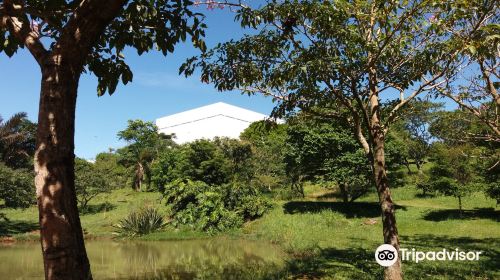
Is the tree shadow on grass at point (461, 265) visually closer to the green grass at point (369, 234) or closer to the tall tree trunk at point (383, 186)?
the green grass at point (369, 234)

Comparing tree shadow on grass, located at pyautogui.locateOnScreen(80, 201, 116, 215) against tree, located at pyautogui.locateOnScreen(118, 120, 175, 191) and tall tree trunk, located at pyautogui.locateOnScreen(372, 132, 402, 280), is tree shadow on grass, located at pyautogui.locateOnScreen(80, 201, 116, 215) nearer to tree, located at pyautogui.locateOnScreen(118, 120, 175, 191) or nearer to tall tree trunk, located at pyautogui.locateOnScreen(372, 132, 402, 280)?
tree, located at pyautogui.locateOnScreen(118, 120, 175, 191)

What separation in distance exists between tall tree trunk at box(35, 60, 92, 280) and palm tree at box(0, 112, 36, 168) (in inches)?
1465

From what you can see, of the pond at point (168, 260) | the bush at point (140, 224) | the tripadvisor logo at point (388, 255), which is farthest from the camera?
the bush at point (140, 224)

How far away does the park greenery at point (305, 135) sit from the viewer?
2971mm

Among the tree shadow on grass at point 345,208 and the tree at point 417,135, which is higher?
the tree at point 417,135

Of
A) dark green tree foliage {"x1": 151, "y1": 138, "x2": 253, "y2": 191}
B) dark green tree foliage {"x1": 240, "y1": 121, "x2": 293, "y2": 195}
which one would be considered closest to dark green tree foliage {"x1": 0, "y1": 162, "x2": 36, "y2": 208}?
dark green tree foliage {"x1": 151, "y1": 138, "x2": 253, "y2": 191}

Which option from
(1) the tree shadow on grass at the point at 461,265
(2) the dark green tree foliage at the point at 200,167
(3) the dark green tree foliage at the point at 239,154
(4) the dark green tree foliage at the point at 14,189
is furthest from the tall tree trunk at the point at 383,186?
(3) the dark green tree foliage at the point at 239,154

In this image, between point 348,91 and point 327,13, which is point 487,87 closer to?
point 348,91

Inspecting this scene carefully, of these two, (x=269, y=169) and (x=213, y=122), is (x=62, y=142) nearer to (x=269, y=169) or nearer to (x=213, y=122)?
(x=269, y=169)

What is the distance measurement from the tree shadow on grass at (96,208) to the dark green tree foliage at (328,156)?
1618 cm

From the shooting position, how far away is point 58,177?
2.79 m

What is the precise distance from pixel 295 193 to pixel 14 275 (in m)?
25.0

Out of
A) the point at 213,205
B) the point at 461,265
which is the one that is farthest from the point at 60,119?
the point at 213,205

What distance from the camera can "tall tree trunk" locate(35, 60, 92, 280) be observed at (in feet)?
8.85
